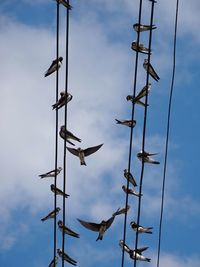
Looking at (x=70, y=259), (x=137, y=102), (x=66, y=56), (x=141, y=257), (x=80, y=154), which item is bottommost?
(x=141, y=257)

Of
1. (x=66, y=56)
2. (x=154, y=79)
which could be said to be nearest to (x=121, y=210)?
(x=154, y=79)

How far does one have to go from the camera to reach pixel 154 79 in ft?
29.2

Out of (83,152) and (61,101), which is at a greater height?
(61,101)

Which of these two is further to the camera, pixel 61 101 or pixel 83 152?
pixel 83 152

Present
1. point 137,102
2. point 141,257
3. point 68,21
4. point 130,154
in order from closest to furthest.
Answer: point 68,21
point 130,154
point 137,102
point 141,257

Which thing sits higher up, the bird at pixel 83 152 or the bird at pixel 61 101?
the bird at pixel 61 101

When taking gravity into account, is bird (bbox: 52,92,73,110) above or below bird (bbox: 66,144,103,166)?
above

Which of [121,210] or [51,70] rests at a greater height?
[51,70]

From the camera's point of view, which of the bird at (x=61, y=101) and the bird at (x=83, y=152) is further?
the bird at (x=83, y=152)

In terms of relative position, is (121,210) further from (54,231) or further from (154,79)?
(154,79)

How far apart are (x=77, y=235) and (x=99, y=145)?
136 cm

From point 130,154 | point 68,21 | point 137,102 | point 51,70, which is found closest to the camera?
point 68,21

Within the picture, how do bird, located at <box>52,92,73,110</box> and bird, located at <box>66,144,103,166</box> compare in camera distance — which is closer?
bird, located at <box>52,92,73,110</box>

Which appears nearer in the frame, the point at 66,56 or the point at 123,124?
the point at 66,56
